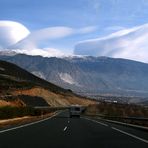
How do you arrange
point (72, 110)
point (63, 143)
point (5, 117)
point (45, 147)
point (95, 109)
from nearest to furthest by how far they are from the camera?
point (45, 147), point (63, 143), point (5, 117), point (72, 110), point (95, 109)

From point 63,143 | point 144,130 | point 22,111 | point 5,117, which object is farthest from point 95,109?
point 63,143

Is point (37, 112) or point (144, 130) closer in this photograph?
point (144, 130)

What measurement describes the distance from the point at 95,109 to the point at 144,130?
276ft

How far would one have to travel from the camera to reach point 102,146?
19.1 m

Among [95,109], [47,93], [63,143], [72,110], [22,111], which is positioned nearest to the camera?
[63,143]

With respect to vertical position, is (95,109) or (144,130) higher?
(95,109)

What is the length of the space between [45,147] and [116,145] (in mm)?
3126

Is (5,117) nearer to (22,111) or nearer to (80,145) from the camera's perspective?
(22,111)

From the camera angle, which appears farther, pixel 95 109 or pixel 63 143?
pixel 95 109

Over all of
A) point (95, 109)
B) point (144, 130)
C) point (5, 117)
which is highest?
point (95, 109)

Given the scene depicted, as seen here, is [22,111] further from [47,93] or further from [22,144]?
[47,93]

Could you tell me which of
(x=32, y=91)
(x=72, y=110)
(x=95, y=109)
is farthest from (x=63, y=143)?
(x=32, y=91)

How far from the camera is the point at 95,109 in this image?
377 ft

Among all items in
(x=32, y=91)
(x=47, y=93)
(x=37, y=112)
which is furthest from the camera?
(x=47, y=93)
